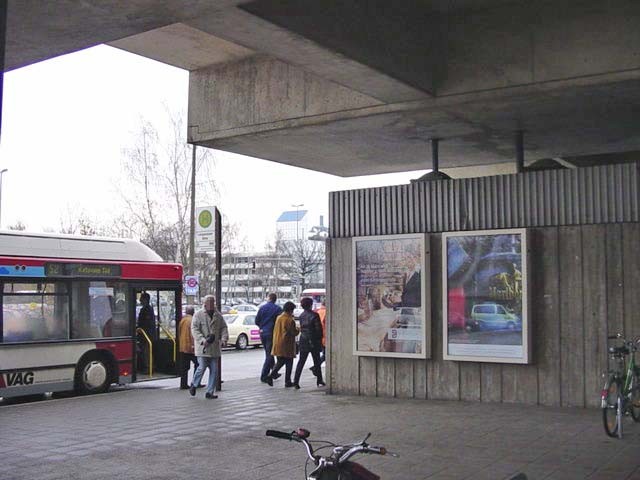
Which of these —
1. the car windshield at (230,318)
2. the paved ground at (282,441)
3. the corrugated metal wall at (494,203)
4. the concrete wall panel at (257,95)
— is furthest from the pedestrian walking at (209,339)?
the car windshield at (230,318)

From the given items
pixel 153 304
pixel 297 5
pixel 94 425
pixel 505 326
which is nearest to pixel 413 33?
pixel 297 5

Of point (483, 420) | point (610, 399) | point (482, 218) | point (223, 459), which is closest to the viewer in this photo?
point (223, 459)

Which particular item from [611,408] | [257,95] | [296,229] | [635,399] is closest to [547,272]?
[635,399]

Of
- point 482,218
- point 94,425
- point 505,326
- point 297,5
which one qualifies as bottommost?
point 94,425

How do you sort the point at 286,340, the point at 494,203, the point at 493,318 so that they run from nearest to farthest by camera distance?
the point at 493,318 → the point at 494,203 → the point at 286,340

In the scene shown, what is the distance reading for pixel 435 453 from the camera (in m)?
8.45

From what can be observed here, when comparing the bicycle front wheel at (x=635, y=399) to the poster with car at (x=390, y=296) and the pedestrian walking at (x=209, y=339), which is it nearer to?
the poster with car at (x=390, y=296)

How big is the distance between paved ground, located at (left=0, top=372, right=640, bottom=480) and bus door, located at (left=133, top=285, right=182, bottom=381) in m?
2.84

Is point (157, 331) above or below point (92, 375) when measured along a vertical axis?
above

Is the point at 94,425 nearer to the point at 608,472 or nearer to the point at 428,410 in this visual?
the point at 428,410

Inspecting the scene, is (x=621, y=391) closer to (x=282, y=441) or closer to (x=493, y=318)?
(x=493, y=318)

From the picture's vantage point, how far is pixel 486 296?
1210 centimetres

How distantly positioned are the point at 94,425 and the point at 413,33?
6999 mm

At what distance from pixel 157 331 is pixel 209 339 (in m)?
3.48
